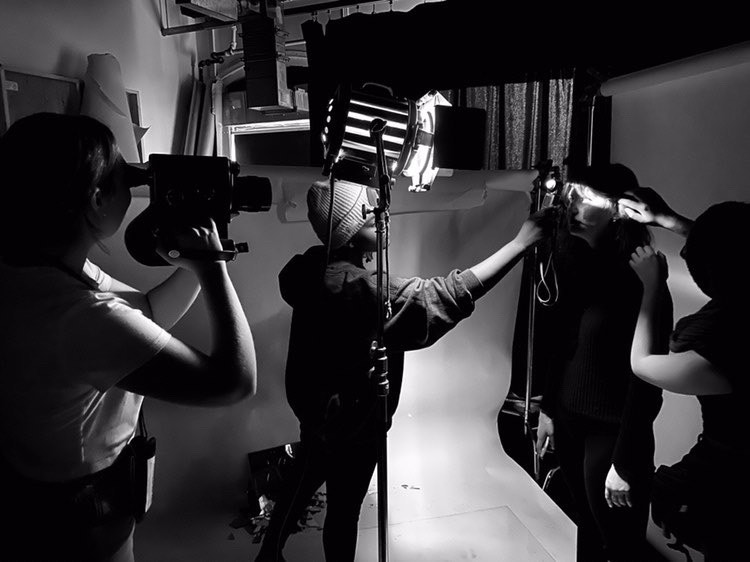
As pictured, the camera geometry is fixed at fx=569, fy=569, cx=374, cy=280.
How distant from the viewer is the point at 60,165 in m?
0.80

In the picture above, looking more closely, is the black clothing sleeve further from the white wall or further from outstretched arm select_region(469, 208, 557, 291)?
outstretched arm select_region(469, 208, 557, 291)

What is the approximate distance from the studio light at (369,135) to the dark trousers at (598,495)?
0.79 m

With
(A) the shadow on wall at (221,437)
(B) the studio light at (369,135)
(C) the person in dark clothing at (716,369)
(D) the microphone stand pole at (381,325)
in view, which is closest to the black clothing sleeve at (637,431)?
(C) the person in dark clothing at (716,369)

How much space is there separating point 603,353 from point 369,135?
0.76 meters

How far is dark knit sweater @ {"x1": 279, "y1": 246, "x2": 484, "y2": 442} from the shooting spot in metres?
1.38

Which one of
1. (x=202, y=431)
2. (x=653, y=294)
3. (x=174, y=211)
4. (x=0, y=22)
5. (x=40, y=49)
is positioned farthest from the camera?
(x=202, y=431)

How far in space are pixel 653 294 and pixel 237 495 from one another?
168cm

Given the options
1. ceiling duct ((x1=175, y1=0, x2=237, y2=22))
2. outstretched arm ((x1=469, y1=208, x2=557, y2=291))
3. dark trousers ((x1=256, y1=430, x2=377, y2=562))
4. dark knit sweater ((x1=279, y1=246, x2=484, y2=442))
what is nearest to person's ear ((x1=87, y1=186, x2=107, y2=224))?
A: dark knit sweater ((x1=279, y1=246, x2=484, y2=442))

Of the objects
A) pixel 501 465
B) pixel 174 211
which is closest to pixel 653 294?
pixel 174 211

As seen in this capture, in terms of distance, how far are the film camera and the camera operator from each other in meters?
0.03

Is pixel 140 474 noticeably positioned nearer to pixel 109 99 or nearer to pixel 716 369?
pixel 716 369

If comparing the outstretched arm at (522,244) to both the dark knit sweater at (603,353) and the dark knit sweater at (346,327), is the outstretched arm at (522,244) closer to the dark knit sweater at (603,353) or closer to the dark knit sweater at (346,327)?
the dark knit sweater at (346,327)

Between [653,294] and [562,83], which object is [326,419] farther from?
[562,83]

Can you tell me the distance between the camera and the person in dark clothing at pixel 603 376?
1.31 meters
